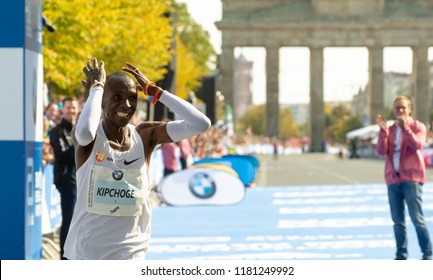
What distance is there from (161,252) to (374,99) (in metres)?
102

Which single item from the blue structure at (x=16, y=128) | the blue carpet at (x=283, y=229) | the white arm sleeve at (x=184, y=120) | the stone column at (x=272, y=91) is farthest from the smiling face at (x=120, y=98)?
the stone column at (x=272, y=91)

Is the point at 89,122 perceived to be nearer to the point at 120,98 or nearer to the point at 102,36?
the point at 120,98

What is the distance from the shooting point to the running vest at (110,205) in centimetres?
540

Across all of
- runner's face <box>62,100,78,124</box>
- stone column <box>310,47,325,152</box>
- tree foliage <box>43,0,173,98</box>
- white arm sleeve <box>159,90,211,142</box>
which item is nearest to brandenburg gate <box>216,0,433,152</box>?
stone column <box>310,47,325,152</box>

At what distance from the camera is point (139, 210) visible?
218 inches

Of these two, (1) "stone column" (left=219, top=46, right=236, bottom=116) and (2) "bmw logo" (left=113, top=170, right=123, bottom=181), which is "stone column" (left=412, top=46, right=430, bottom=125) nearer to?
(1) "stone column" (left=219, top=46, right=236, bottom=116)

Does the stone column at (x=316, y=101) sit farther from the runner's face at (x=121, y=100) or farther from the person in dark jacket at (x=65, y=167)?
the runner's face at (x=121, y=100)

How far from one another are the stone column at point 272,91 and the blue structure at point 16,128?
103m

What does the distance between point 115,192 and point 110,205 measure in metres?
0.09

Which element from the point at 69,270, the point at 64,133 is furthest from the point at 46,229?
the point at 69,270

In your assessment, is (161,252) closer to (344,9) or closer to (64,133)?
(64,133)

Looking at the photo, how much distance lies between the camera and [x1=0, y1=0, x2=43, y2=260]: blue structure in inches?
345

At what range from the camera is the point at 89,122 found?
531 cm

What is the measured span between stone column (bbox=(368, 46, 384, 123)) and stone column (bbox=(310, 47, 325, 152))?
5194mm
